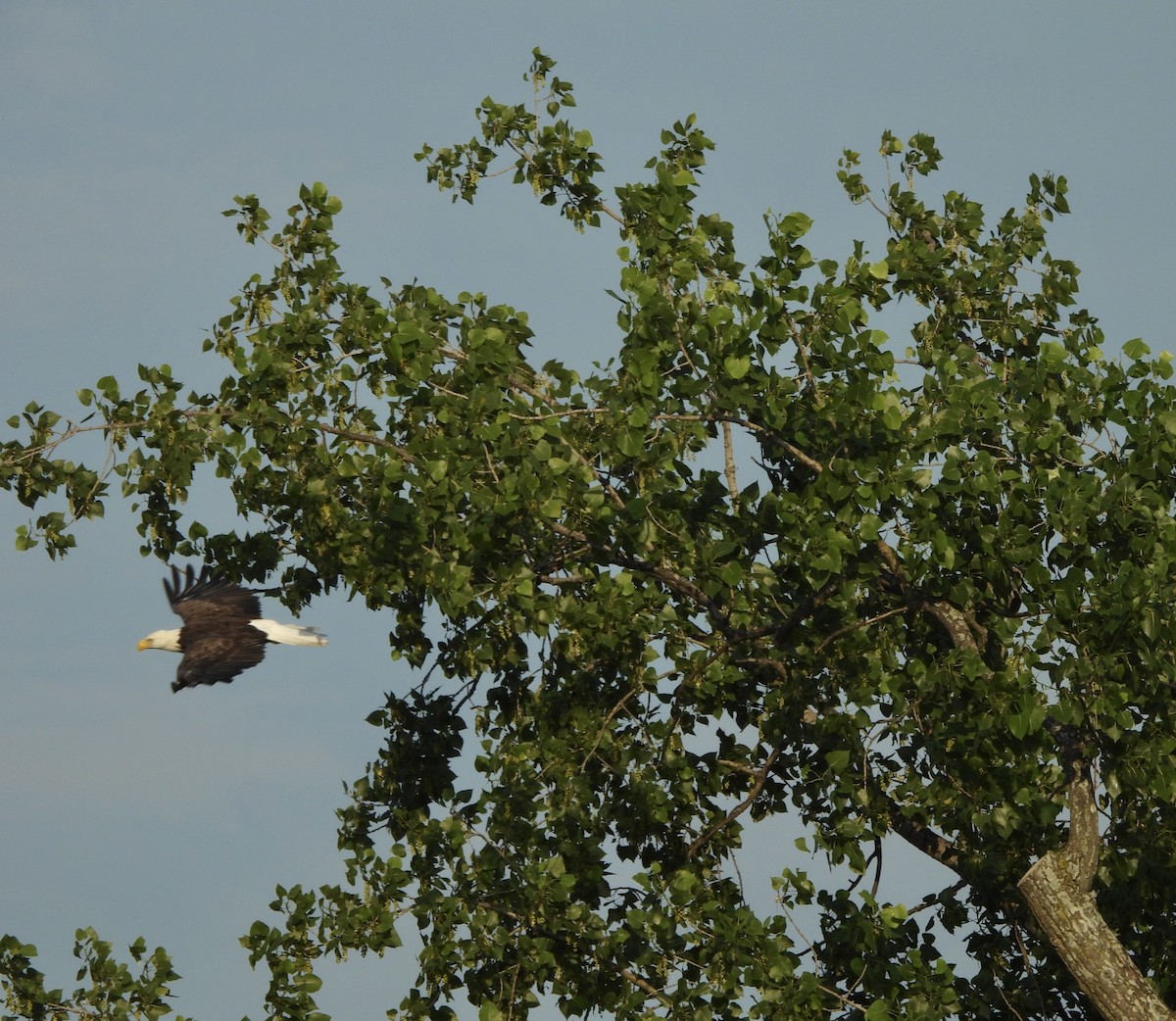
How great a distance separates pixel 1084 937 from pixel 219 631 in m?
8.25

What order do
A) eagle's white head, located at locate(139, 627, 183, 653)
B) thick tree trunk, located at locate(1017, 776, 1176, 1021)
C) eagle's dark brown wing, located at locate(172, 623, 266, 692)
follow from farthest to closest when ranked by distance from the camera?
1. eagle's white head, located at locate(139, 627, 183, 653)
2. eagle's dark brown wing, located at locate(172, 623, 266, 692)
3. thick tree trunk, located at locate(1017, 776, 1176, 1021)

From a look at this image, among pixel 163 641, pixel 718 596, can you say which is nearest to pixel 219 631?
pixel 163 641

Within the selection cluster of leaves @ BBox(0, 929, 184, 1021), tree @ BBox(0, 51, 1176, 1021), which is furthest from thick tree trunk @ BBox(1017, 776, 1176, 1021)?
cluster of leaves @ BBox(0, 929, 184, 1021)

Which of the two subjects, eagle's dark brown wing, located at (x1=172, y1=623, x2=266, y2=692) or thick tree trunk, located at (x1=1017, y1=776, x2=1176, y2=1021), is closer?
thick tree trunk, located at (x1=1017, y1=776, x2=1176, y2=1021)

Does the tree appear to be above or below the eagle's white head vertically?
below

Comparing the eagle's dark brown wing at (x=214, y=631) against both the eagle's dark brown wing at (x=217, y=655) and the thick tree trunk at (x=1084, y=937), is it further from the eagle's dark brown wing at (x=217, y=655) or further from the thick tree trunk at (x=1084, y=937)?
the thick tree trunk at (x=1084, y=937)

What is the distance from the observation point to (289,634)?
50.0 feet

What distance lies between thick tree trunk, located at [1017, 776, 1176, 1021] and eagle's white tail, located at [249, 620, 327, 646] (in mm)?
7572

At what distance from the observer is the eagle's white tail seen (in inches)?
584

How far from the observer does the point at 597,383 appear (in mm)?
10164

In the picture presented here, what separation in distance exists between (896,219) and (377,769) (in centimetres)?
614

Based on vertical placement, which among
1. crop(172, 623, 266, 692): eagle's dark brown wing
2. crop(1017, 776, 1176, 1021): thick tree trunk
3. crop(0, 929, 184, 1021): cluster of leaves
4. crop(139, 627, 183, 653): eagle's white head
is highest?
crop(139, 627, 183, 653): eagle's white head

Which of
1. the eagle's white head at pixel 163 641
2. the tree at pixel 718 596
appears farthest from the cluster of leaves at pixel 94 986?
the eagle's white head at pixel 163 641

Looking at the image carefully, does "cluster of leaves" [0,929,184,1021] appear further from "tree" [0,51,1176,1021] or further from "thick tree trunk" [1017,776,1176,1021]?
"thick tree trunk" [1017,776,1176,1021]
